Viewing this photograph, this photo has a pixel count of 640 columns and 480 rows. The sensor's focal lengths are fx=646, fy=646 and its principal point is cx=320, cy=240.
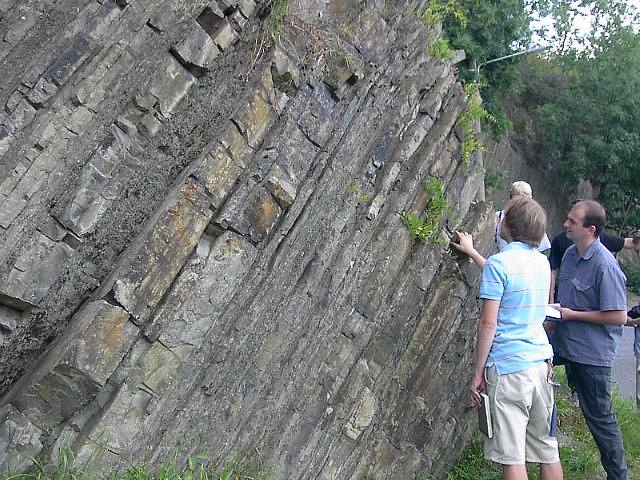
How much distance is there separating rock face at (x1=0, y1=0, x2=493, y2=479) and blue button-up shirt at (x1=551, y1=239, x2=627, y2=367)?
1.19m

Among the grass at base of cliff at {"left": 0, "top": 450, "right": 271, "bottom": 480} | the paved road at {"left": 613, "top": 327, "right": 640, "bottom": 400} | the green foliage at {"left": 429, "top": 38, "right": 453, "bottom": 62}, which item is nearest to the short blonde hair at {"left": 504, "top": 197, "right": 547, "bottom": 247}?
the grass at base of cliff at {"left": 0, "top": 450, "right": 271, "bottom": 480}

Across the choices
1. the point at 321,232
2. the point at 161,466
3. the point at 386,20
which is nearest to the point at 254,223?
the point at 321,232

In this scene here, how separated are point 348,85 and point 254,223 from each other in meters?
1.62

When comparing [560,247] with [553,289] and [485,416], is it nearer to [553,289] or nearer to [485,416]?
[553,289]

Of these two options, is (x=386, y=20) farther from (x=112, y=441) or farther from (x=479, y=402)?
(x=112, y=441)

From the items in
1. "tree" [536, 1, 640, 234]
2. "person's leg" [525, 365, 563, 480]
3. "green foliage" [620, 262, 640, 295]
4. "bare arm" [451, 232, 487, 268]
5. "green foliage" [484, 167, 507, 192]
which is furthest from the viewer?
"tree" [536, 1, 640, 234]

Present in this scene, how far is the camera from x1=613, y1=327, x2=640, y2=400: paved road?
37.9 feet

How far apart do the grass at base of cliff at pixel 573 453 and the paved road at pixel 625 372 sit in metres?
2.87

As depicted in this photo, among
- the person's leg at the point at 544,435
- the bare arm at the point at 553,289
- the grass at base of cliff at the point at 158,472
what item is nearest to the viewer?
the grass at base of cliff at the point at 158,472

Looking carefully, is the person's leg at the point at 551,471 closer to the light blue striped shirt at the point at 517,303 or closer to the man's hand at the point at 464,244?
the light blue striped shirt at the point at 517,303

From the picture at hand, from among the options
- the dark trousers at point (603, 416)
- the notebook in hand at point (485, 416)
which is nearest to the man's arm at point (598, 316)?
the dark trousers at point (603, 416)

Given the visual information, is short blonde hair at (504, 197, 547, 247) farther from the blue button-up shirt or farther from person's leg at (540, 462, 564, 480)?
person's leg at (540, 462, 564, 480)

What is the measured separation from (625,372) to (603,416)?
8466mm

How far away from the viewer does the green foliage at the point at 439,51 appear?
679 centimetres
